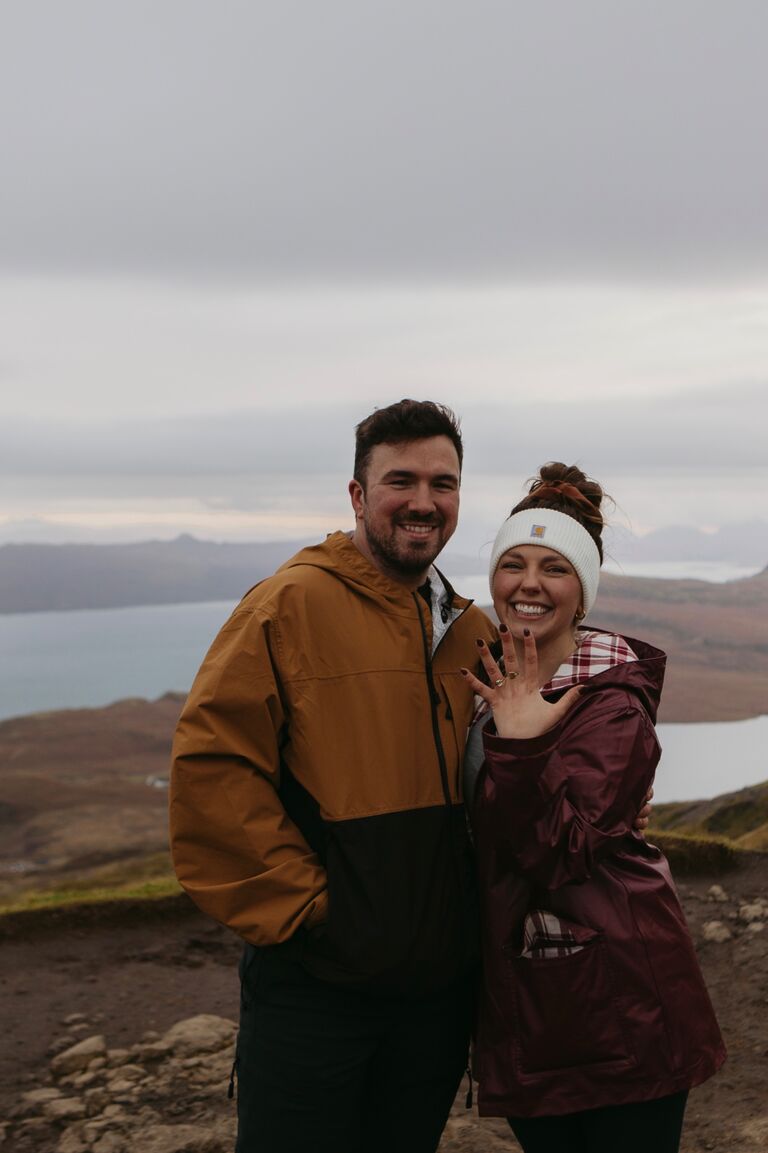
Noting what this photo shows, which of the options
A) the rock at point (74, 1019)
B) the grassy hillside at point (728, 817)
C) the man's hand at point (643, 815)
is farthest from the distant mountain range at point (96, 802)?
the man's hand at point (643, 815)

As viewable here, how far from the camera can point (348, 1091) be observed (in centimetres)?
519

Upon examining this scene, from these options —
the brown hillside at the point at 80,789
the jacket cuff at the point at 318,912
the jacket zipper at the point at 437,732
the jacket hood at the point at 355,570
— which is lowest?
the brown hillside at the point at 80,789

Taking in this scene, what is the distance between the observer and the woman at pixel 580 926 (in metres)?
4.47

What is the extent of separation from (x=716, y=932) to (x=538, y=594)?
949 cm

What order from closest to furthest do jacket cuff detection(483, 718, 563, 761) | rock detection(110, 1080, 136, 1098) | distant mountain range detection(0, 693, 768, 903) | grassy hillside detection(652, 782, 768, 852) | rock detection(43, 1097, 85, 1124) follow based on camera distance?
1. jacket cuff detection(483, 718, 563, 761)
2. rock detection(43, 1097, 85, 1124)
3. rock detection(110, 1080, 136, 1098)
4. grassy hillside detection(652, 782, 768, 852)
5. distant mountain range detection(0, 693, 768, 903)

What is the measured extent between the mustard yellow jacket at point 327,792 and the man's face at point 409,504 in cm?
27

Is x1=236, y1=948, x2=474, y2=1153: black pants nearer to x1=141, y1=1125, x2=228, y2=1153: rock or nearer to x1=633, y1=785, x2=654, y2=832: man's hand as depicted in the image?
x1=633, y1=785, x2=654, y2=832: man's hand

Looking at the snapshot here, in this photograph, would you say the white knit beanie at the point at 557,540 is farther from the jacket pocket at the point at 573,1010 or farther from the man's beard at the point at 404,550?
the jacket pocket at the point at 573,1010

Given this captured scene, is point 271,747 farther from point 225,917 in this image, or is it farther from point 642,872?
point 642,872

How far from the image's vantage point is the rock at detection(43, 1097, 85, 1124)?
9.16 meters

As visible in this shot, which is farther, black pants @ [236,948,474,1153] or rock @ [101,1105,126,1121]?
rock @ [101,1105,126,1121]

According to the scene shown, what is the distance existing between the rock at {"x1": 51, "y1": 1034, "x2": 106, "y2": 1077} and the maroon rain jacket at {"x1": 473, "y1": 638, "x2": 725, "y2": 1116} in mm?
6745

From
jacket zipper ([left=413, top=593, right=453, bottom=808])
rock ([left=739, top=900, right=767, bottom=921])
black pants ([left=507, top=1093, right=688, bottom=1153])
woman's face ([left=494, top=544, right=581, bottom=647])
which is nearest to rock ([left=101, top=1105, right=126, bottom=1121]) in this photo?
black pants ([left=507, top=1093, right=688, bottom=1153])

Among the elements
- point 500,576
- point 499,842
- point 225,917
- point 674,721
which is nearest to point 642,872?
point 499,842
